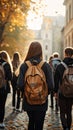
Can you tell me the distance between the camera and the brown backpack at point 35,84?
23.9 feet

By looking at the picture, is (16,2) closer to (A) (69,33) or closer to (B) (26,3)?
(B) (26,3)

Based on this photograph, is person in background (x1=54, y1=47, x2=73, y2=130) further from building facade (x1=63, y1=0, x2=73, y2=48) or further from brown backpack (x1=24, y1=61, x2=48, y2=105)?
building facade (x1=63, y1=0, x2=73, y2=48)

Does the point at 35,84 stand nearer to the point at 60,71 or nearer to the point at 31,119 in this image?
Result: the point at 31,119

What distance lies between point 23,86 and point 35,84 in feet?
0.69

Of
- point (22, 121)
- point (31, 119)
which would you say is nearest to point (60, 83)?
point (31, 119)

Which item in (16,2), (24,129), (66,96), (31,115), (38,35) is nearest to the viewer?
(31,115)

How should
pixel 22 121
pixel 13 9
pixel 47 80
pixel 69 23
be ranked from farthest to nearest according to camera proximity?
pixel 69 23 < pixel 13 9 < pixel 22 121 < pixel 47 80

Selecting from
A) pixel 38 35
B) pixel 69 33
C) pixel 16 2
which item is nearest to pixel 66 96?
pixel 16 2

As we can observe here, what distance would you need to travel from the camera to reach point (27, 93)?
24.1 feet

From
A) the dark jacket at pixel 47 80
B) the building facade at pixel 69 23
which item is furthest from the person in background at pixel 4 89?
the building facade at pixel 69 23

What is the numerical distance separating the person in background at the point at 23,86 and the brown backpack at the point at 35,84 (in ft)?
0.20

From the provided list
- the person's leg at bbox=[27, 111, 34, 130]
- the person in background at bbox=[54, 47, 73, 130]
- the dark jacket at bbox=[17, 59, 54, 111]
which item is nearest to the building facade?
the person in background at bbox=[54, 47, 73, 130]

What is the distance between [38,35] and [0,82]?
425ft

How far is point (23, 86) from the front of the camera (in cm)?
740
